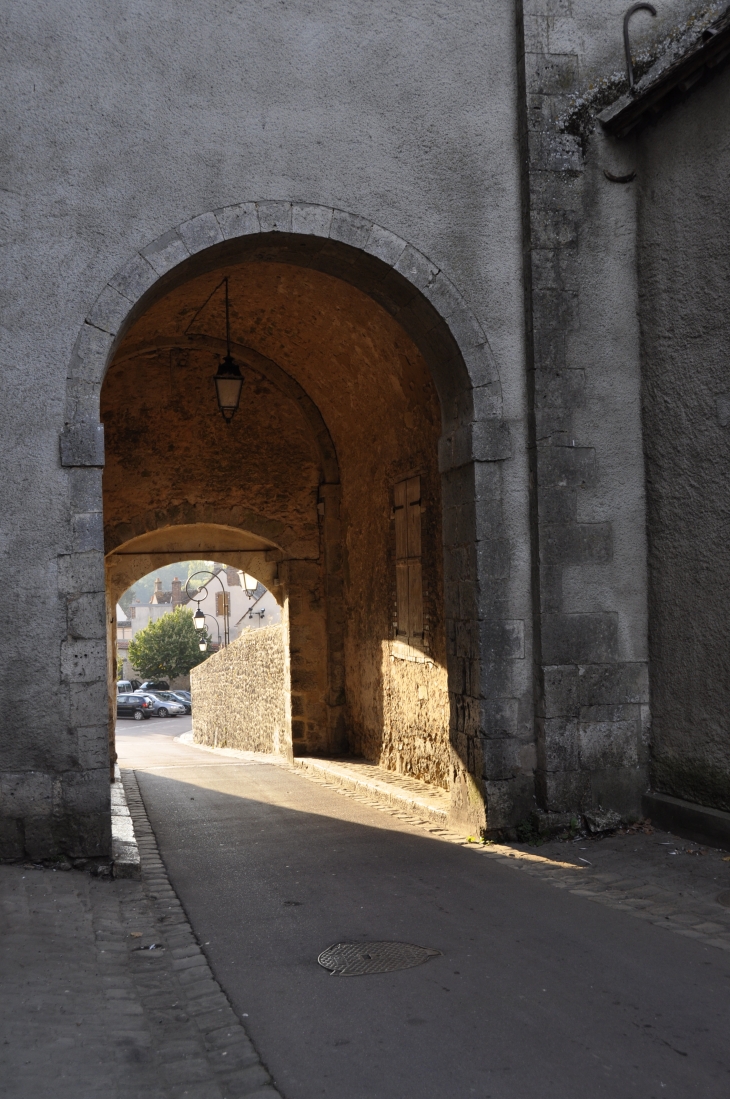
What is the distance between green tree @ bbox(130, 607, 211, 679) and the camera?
4572 centimetres

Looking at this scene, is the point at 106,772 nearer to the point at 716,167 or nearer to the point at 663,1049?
the point at 663,1049

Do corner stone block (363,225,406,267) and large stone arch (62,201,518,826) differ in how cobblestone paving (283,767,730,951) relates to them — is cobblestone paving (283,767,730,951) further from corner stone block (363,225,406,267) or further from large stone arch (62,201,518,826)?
corner stone block (363,225,406,267)

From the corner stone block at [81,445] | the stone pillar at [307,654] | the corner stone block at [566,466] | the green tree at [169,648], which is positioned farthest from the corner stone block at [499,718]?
the green tree at [169,648]

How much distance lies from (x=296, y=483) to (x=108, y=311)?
5144 mm

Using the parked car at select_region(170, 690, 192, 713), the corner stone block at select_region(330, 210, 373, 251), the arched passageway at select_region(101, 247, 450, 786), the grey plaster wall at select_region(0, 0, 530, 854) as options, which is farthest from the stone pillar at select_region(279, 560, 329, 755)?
the parked car at select_region(170, 690, 192, 713)

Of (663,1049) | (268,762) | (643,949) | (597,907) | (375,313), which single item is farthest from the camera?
(268,762)

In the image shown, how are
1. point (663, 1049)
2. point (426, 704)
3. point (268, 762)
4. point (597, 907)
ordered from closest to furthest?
point (663, 1049), point (597, 907), point (426, 704), point (268, 762)

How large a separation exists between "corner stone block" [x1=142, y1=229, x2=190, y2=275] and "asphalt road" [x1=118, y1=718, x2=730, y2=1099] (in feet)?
11.6

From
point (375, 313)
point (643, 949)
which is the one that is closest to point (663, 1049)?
point (643, 949)

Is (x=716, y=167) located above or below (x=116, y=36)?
below

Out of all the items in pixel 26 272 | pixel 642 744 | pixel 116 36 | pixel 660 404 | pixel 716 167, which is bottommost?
pixel 642 744

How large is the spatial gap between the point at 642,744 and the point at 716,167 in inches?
138

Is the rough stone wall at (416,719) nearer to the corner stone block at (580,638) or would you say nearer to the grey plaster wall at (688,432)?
the corner stone block at (580,638)

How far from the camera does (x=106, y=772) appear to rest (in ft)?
18.3
